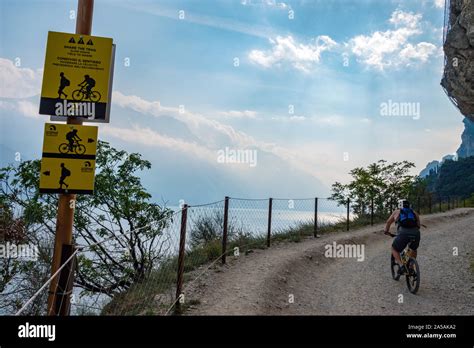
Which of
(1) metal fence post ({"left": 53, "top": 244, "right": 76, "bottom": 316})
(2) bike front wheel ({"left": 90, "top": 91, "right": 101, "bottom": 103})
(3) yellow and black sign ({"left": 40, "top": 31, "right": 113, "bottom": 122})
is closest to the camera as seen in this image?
(1) metal fence post ({"left": 53, "top": 244, "right": 76, "bottom": 316})

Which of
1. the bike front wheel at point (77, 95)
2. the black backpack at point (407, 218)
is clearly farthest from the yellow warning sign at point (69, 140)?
the black backpack at point (407, 218)

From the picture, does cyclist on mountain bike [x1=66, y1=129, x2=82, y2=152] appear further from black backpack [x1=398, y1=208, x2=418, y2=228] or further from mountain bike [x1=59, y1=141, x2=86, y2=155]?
black backpack [x1=398, y1=208, x2=418, y2=228]

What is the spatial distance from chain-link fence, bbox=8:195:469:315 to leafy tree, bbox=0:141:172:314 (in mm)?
39

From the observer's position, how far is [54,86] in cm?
468

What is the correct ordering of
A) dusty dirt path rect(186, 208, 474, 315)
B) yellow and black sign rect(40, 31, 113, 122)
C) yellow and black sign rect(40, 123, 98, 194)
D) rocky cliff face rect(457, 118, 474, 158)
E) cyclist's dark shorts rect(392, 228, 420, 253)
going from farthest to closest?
rocky cliff face rect(457, 118, 474, 158)
cyclist's dark shorts rect(392, 228, 420, 253)
dusty dirt path rect(186, 208, 474, 315)
yellow and black sign rect(40, 31, 113, 122)
yellow and black sign rect(40, 123, 98, 194)

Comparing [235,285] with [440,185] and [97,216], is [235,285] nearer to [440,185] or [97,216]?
[97,216]

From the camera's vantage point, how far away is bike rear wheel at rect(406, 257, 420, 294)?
697 centimetres

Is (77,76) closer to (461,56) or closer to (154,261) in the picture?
(154,261)

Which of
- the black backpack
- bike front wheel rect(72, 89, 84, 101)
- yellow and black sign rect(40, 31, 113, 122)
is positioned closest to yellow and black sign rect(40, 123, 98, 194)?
yellow and black sign rect(40, 31, 113, 122)

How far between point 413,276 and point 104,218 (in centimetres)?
794

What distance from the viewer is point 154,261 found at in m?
8.88

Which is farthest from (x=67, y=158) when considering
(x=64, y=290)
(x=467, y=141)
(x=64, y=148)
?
(x=467, y=141)

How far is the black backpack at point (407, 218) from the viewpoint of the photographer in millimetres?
7277
